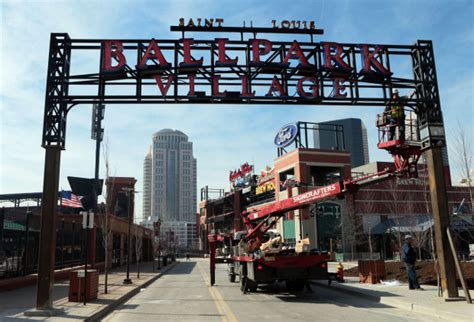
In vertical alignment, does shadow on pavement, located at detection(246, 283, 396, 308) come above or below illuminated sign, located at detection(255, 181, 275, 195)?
below

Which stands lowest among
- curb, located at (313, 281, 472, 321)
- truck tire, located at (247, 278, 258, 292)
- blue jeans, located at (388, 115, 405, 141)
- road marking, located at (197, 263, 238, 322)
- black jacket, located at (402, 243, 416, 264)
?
road marking, located at (197, 263, 238, 322)

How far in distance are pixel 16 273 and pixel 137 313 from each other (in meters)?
10.0

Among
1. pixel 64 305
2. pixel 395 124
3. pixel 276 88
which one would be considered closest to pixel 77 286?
pixel 64 305

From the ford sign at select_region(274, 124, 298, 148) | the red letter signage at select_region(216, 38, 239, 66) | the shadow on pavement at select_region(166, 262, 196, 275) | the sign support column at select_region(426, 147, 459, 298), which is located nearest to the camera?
the sign support column at select_region(426, 147, 459, 298)

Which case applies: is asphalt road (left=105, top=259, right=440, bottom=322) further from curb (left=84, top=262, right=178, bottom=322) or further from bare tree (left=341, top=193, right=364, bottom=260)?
bare tree (left=341, top=193, right=364, bottom=260)

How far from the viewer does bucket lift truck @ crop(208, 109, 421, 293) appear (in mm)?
13453

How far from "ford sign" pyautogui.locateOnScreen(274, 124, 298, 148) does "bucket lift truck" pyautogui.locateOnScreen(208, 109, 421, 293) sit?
4256 centimetres

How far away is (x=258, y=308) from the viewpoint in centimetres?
1323

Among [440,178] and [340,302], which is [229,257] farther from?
[440,178]

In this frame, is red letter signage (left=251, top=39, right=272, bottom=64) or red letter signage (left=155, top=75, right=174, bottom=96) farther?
red letter signage (left=251, top=39, right=272, bottom=64)

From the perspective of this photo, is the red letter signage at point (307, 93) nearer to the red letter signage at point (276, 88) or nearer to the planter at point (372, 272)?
the red letter signage at point (276, 88)

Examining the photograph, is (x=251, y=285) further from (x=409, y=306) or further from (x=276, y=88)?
(x=276, y=88)

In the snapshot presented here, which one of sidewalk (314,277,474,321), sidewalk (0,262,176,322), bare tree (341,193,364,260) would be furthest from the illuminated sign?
sidewalk (0,262,176,322)

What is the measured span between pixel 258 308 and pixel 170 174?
6013 inches
